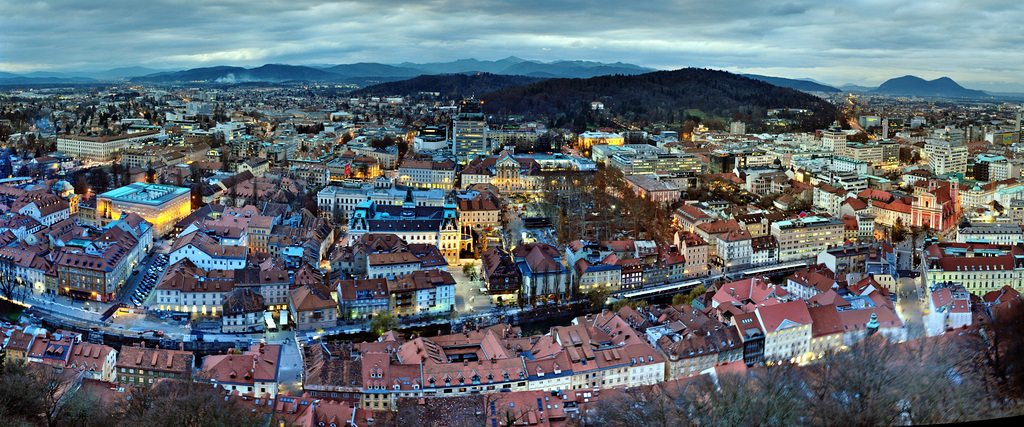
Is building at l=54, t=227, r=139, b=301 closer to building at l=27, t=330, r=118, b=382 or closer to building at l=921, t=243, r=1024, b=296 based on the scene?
building at l=27, t=330, r=118, b=382

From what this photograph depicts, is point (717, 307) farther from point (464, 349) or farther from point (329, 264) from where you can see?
point (329, 264)

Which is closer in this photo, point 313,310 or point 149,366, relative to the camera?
point 149,366

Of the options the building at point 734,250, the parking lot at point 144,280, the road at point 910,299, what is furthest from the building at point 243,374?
the building at point 734,250

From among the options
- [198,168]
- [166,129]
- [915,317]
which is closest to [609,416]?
[915,317]

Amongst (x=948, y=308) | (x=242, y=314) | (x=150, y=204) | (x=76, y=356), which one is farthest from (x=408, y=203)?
(x=948, y=308)

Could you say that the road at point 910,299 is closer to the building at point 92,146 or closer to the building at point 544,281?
the building at point 544,281

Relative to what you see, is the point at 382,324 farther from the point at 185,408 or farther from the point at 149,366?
the point at 185,408
